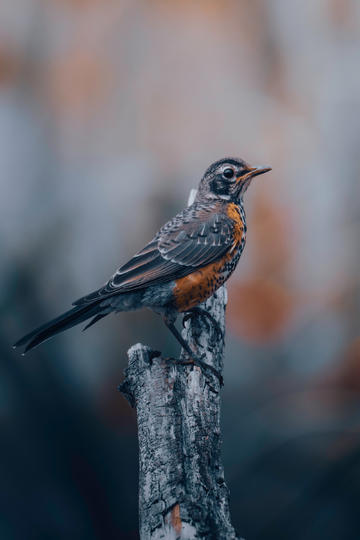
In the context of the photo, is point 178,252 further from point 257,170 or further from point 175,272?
point 257,170

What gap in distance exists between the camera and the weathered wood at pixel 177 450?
4.90ft

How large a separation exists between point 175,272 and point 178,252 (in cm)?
12

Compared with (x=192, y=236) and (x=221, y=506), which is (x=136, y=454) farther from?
(x=221, y=506)

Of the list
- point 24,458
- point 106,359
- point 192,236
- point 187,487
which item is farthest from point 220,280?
point 24,458

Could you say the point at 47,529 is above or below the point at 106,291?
below

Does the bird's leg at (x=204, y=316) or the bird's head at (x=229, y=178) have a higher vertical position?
the bird's head at (x=229, y=178)

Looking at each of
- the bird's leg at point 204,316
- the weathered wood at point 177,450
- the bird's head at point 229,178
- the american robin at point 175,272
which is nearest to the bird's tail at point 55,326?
the american robin at point 175,272

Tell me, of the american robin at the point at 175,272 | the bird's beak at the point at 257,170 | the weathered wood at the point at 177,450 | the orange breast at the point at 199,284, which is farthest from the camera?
the bird's beak at the point at 257,170

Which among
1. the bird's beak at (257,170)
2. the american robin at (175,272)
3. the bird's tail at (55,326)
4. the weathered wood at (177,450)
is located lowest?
the weathered wood at (177,450)

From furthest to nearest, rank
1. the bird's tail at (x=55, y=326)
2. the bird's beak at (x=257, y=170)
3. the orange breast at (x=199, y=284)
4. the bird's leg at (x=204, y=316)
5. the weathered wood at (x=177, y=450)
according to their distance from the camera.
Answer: the bird's beak at (x=257, y=170) < the bird's leg at (x=204, y=316) < the orange breast at (x=199, y=284) < the bird's tail at (x=55, y=326) < the weathered wood at (x=177, y=450)

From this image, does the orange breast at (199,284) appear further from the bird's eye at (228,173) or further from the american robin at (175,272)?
the bird's eye at (228,173)

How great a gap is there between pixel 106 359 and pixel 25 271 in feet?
2.70

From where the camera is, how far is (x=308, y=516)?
350 centimetres

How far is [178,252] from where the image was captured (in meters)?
2.37
